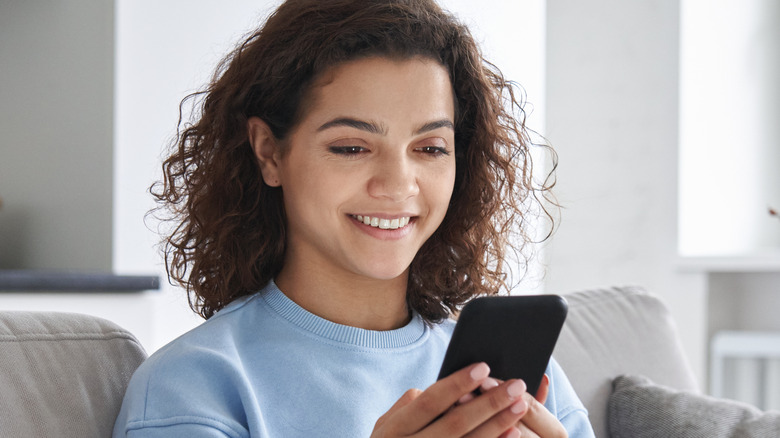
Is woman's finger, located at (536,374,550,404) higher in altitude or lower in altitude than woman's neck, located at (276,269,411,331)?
lower

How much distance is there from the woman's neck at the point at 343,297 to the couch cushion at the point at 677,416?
521mm

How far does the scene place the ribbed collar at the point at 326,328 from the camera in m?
1.13

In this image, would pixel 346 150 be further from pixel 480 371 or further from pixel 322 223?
pixel 480 371

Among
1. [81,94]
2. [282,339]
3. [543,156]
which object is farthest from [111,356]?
[543,156]

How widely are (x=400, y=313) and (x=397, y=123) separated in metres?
0.30

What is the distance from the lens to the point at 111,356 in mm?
1093

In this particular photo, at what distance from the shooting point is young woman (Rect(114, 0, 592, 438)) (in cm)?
101

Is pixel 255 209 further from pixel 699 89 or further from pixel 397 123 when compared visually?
pixel 699 89

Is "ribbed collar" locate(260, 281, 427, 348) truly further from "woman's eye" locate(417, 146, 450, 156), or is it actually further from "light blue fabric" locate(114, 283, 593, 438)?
"woman's eye" locate(417, 146, 450, 156)

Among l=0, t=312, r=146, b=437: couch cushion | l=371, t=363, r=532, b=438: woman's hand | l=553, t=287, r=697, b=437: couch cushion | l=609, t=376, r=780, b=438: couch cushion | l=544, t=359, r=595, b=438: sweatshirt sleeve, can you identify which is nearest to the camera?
l=371, t=363, r=532, b=438: woman's hand

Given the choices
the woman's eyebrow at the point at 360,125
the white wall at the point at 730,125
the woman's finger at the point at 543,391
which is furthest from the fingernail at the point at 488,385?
the white wall at the point at 730,125

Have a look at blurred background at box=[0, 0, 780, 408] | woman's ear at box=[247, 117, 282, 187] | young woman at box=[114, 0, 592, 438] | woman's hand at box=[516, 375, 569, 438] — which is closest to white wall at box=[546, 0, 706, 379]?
blurred background at box=[0, 0, 780, 408]

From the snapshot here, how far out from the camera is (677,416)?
4.69 feet

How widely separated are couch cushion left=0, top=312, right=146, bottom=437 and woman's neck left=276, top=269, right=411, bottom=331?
22 centimetres
